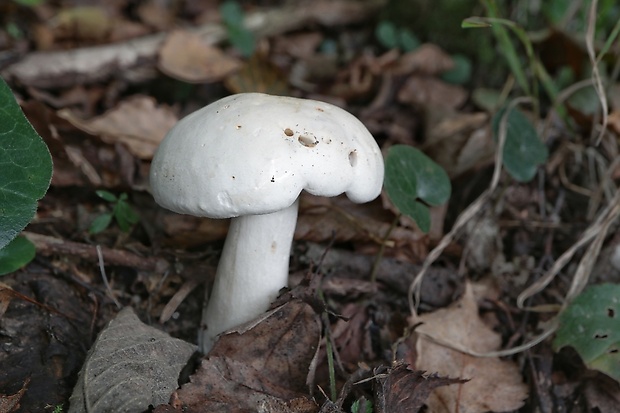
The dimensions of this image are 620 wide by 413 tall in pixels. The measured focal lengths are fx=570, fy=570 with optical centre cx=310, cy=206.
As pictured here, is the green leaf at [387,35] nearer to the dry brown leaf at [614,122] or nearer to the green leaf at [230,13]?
the green leaf at [230,13]

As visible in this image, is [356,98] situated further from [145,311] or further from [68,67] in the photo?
[145,311]

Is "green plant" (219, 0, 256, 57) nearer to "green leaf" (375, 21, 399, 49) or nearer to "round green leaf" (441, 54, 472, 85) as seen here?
"green leaf" (375, 21, 399, 49)

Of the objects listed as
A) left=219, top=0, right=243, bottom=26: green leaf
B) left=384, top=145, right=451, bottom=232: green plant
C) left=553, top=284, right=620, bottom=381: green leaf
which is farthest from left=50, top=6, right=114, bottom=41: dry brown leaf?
left=553, top=284, right=620, bottom=381: green leaf

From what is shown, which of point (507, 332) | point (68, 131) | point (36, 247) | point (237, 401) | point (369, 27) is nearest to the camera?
point (237, 401)

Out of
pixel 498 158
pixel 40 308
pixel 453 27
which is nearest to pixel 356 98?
pixel 453 27

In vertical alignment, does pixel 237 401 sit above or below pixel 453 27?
below

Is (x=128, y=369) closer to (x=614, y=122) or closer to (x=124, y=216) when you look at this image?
(x=124, y=216)

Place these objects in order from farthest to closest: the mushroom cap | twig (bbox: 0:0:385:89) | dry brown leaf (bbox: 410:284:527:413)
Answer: twig (bbox: 0:0:385:89), dry brown leaf (bbox: 410:284:527:413), the mushroom cap
